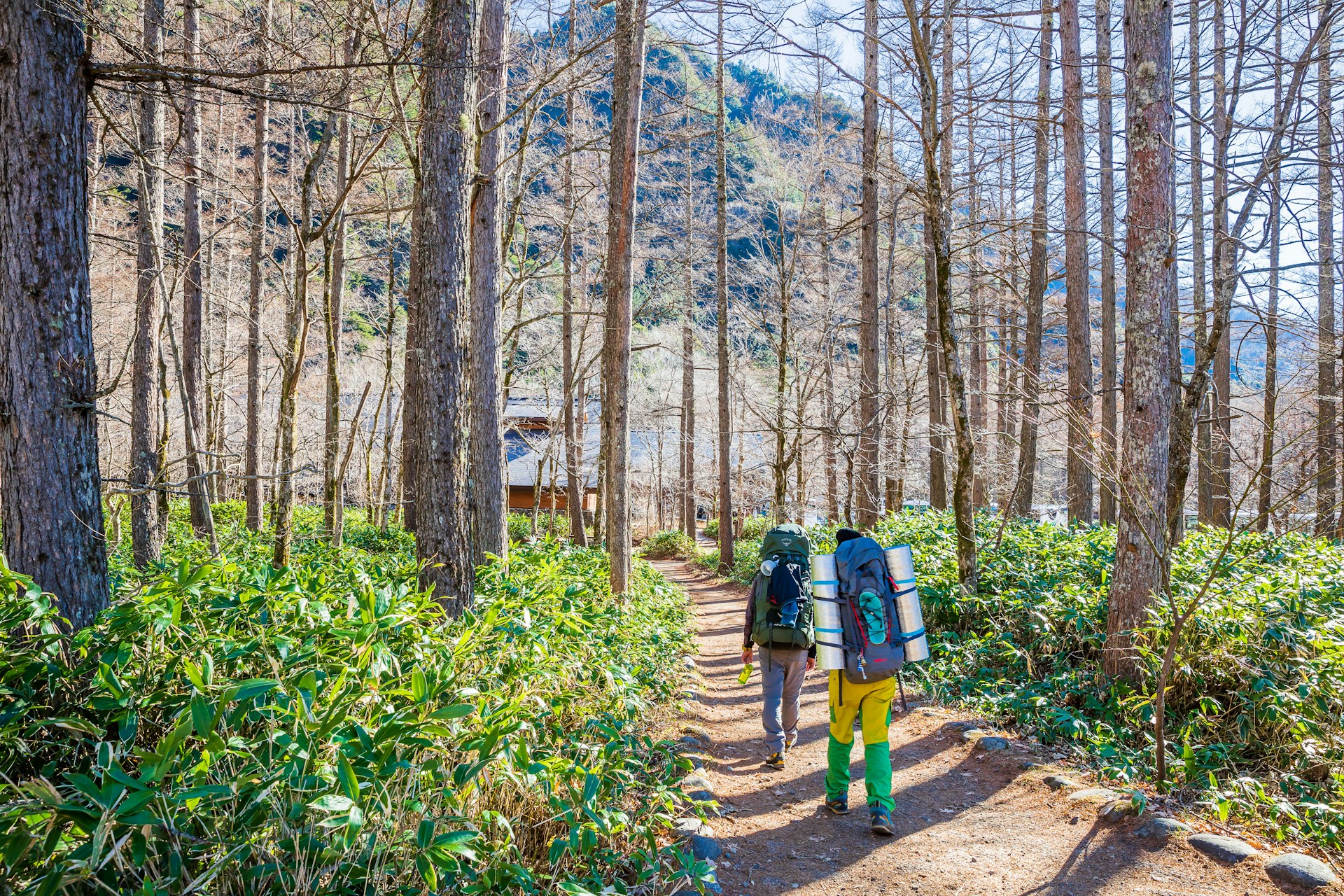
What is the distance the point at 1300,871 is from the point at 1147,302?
408 centimetres

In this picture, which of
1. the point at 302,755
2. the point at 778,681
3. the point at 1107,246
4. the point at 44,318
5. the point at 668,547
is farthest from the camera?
the point at 668,547

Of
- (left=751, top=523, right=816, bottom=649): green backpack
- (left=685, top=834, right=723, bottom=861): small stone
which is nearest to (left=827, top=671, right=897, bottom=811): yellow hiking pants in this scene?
(left=751, top=523, right=816, bottom=649): green backpack

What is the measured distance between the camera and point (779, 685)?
15.7 ft

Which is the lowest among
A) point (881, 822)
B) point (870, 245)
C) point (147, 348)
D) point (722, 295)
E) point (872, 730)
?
point (881, 822)

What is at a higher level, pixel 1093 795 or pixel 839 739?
pixel 839 739

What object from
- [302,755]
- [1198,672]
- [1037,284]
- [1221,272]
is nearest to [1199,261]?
[1037,284]

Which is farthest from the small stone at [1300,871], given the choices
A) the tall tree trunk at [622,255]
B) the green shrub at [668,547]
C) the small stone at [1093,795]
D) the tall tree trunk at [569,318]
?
the green shrub at [668,547]

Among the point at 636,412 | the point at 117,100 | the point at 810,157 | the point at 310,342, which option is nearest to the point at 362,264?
the point at 310,342

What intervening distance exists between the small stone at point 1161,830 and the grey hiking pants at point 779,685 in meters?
1.95

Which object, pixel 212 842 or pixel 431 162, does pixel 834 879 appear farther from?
pixel 431 162

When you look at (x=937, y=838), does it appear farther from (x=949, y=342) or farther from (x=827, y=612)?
(x=949, y=342)

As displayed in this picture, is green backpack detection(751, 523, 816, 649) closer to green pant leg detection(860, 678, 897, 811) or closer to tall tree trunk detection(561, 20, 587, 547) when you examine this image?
green pant leg detection(860, 678, 897, 811)

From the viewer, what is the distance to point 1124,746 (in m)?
4.74

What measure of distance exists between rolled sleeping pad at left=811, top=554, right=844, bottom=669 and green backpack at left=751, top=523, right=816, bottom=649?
0.61 metres
